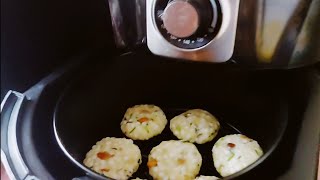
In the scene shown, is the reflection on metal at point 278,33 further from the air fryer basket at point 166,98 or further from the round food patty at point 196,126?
the round food patty at point 196,126

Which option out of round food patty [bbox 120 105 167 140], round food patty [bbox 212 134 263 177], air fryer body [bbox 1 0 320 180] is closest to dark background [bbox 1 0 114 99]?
air fryer body [bbox 1 0 320 180]

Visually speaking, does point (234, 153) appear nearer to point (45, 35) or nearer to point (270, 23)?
point (270, 23)

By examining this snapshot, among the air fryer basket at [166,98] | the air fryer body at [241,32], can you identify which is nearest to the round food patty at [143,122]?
the air fryer basket at [166,98]

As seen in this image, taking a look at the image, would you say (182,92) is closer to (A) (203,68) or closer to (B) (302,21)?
(A) (203,68)

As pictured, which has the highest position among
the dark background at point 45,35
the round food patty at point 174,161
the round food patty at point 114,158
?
the dark background at point 45,35

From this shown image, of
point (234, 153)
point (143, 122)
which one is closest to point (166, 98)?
point (143, 122)

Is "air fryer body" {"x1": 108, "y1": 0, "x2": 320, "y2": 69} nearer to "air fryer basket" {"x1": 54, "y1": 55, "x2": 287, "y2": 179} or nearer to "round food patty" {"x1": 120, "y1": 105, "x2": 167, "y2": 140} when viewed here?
Result: "air fryer basket" {"x1": 54, "y1": 55, "x2": 287, "y2": 179}
